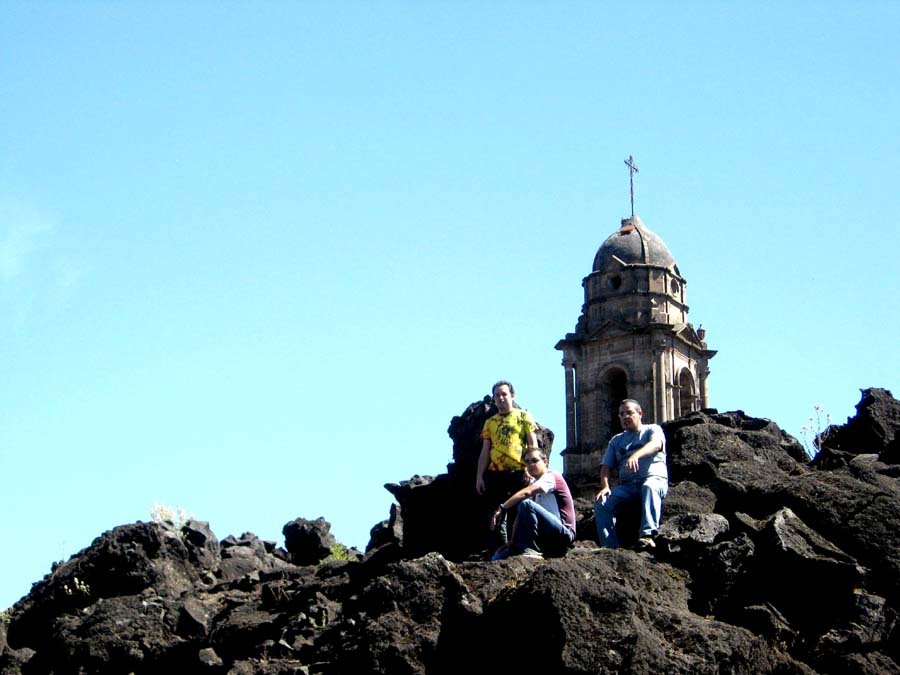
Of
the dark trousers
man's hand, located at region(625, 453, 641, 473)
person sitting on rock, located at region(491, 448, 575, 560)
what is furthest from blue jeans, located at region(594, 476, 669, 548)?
the dark trousers

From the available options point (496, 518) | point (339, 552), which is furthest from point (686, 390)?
point (496, 518)

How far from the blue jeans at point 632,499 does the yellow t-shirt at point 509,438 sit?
1.44m

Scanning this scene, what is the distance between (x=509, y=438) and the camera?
19.7 m

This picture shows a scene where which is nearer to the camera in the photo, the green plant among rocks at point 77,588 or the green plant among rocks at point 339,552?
the green plant among rocks at point 77,588

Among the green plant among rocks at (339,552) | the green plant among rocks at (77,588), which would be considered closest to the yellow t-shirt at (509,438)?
the green plant among rocks at (77,588)

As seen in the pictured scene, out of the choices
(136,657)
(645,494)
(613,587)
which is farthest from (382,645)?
(136,657)

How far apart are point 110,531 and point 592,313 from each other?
81.3ft

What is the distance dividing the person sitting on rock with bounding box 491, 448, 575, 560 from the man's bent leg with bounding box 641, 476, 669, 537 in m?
0.74

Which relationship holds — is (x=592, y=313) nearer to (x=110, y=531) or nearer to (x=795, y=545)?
(x=110, y=531)

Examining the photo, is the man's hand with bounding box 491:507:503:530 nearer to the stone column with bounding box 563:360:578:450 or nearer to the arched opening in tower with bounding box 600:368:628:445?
the arched opening in tower with bounding box 600:368:628:445

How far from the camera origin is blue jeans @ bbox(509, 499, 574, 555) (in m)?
17.7

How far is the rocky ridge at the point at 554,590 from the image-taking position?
15.3 meters

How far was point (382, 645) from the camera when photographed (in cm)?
1628

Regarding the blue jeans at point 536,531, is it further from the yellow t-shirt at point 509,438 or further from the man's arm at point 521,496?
the yellow t-shirt at point 509,438
